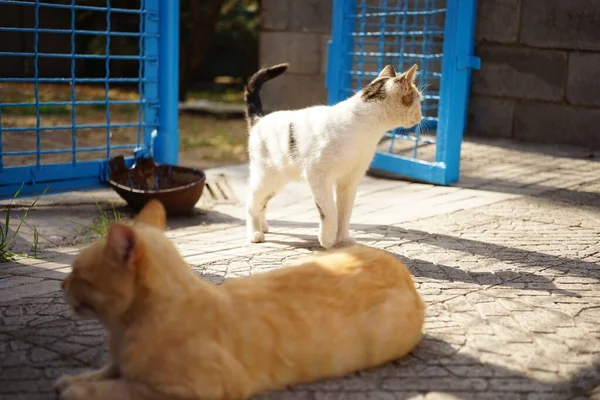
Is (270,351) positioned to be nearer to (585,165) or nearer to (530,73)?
(585,165)

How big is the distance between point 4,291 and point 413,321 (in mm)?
2029

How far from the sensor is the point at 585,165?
7.45 meters

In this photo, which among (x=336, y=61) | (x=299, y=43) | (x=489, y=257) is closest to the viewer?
(x=489, y=257)

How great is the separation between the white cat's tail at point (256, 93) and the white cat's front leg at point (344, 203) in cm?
83

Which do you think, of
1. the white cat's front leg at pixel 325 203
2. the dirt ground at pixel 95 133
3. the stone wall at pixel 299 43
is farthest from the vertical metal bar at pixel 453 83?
the stone wall at pixel 299 43

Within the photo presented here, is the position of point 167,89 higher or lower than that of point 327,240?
higher

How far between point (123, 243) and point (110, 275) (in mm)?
124

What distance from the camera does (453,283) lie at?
3.79m

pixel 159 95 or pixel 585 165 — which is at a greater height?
pixel 159 95

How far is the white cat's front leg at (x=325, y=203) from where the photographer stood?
4.45m

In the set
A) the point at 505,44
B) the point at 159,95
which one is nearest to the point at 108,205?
the point at 159,95

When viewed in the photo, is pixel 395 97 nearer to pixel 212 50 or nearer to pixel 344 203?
pixel 344 203

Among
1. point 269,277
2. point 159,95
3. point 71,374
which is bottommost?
point 71,374

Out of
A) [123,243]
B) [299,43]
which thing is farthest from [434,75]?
[123,243]
